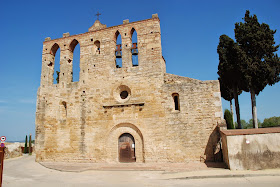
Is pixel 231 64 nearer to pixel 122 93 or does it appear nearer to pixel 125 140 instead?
pixel 122 93

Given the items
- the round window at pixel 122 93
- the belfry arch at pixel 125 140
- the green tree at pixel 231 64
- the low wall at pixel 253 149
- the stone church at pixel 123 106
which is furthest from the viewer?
the green tree at pixel 231 64

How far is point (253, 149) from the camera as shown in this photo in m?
8.26

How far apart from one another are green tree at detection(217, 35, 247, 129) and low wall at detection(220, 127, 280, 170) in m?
7.42

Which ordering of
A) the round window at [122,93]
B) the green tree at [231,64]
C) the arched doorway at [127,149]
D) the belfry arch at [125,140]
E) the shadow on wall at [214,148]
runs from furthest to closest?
the green tree at [231,64]
the round window at [122,93]
the arched doorway at [127,149]
the belfry arch at [125,140]
the shadow on wall at [214,148]

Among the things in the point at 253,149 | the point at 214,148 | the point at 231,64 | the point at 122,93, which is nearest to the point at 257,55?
the point at 231,64

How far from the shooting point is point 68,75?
46.8 feet

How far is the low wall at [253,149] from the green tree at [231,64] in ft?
24.3

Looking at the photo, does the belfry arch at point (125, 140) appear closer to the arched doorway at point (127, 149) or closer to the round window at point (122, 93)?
the arched doorway at point (127, 149)

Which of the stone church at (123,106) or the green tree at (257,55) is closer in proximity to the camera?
the stone church at (123,106)

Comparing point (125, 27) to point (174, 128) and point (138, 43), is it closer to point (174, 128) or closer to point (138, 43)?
point (138, 43)

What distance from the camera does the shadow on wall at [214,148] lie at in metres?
10.4

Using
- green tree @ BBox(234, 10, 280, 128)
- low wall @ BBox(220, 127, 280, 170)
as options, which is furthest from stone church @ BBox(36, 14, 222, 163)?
green tree @ BBox(234, 10, 280, 128)

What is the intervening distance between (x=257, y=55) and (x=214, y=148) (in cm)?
846

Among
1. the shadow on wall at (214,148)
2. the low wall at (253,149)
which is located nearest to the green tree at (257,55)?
the shadow on wall at (214,148)
